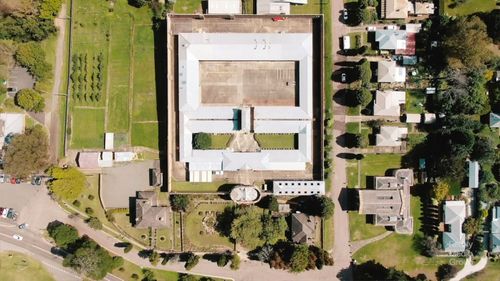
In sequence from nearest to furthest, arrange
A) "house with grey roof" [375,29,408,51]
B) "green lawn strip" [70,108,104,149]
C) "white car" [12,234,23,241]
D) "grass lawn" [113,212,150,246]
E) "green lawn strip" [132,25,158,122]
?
"house with grey roof" [375,29,408,51], "green lawn strip" [132,25,158,122], "green lawn strip" [70,108,104,149], "grass lawn" [113,212,150,246], "white car" [12,234,23,241]

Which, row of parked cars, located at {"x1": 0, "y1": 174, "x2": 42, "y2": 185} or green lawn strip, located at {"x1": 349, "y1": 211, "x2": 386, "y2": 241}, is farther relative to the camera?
row of parked cars, located at {"x1": 0, "y1": 174, "x2": 42, "y2": 185}

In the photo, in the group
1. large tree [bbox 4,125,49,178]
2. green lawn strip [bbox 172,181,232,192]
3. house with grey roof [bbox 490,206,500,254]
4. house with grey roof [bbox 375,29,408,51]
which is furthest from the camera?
green lawn strip [bbox 172,181,232,192]

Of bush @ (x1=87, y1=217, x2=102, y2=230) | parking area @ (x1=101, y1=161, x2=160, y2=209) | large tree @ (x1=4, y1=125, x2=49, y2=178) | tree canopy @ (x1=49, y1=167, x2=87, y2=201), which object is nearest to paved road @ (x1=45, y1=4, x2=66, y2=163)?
large tree @ (x1=4, y1=125, x2=49, y2=178)

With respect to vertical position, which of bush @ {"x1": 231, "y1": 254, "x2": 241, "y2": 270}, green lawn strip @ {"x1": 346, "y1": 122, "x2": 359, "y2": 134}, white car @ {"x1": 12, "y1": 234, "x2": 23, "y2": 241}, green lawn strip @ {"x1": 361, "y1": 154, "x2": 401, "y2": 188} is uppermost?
green lawn strip @ {"x1": 346, "y1": 122, "x2": 359, "y2": 134}

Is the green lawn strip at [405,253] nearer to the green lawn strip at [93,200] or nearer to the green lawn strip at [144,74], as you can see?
the green lawn strip at [144,74]

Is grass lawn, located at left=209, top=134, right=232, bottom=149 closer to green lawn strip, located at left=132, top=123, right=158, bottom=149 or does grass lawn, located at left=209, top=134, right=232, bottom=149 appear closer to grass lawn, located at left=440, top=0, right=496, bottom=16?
green lawn strip, located at left=132, top=123, right=158, bottom=149

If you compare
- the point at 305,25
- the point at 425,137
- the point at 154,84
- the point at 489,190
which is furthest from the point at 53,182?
the point at 489,190

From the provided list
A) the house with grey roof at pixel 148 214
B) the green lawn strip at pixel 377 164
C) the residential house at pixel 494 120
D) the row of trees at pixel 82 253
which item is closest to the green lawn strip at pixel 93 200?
the row of trees at pixel 82 253
